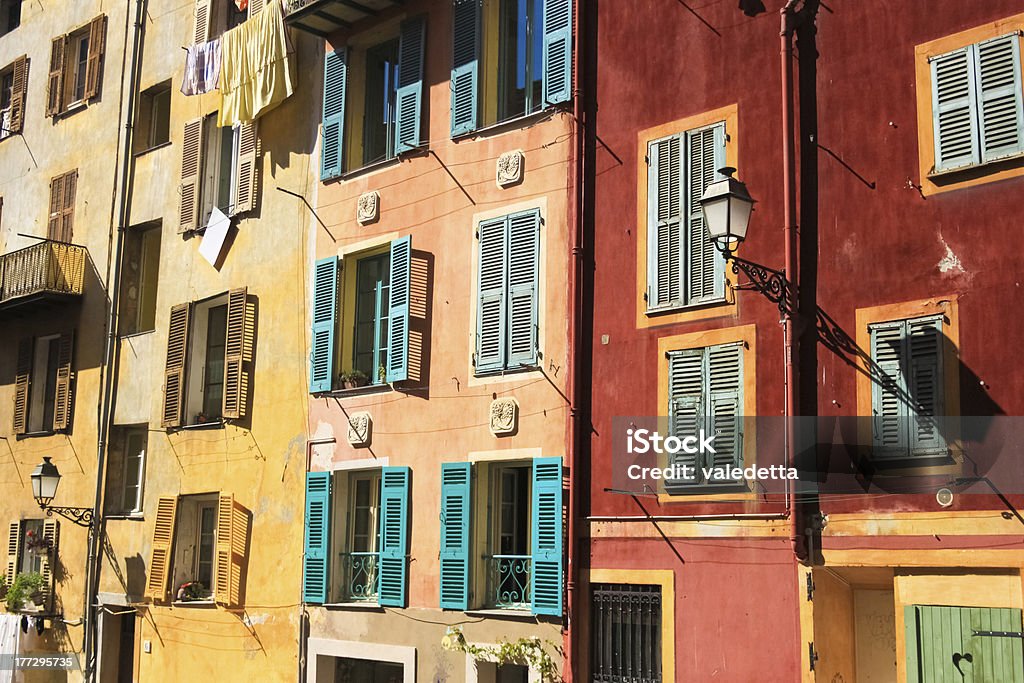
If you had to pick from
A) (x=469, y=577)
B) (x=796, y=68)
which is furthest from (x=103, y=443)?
(x=796, y=68)

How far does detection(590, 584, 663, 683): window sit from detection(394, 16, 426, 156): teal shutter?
20.9 ft

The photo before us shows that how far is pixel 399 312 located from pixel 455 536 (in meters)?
2.91

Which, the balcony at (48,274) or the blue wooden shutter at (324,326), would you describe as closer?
the blue wooden shutter at (324,326)

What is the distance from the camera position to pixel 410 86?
1636 cm

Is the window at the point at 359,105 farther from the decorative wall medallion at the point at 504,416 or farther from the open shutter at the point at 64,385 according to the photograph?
the open shutter at the point at 64,385

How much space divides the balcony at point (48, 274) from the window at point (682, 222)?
12713 millimetres

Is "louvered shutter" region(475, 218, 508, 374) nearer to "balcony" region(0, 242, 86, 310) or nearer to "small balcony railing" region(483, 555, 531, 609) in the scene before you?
"small balcony railing" region(483, 555, 531, 609)

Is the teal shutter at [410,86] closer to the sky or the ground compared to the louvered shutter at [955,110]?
closer to the sky

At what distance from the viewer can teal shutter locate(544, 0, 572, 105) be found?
1428 cm

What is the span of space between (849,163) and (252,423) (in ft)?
31.6

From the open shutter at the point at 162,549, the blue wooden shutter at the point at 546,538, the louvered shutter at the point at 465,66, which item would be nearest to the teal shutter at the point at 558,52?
the louvered shutter at the point at 465,66

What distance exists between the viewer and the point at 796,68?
1218 centimetres

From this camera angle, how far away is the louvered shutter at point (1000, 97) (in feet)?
34.8

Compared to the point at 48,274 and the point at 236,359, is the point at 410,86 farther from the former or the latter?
the point at 48,274
